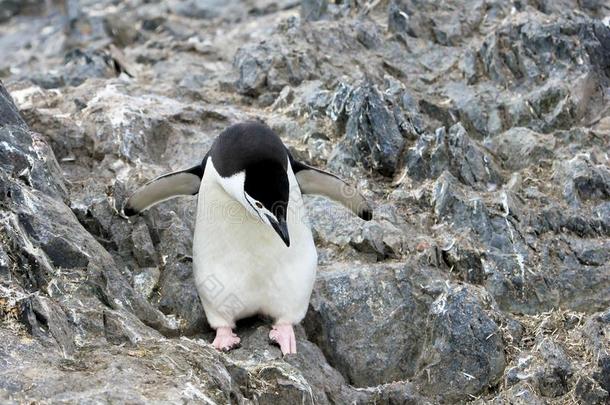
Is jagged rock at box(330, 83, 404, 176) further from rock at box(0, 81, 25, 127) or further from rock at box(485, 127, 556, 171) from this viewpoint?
rock at box(0, 81, 25, 127)

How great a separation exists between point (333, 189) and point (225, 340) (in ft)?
4.59

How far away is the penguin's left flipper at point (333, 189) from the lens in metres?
6.27

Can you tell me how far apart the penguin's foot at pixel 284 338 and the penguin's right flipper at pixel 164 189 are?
119 cm

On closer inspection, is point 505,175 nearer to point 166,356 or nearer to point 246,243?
point 246,243

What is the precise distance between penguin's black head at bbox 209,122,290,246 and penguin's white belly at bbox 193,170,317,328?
0.98 ft

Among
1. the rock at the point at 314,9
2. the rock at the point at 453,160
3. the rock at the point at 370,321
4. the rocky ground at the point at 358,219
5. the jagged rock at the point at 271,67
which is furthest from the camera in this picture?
the rock at the point at 314,9

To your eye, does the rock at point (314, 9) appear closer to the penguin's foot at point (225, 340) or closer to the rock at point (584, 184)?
the rock at point (584, 184)

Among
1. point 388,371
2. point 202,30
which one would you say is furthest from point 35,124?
point 202,30

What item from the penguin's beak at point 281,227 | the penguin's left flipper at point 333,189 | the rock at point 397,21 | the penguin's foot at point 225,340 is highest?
the penguin's beak at point 281,227

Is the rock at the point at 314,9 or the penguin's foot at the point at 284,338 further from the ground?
the penguin's foot at the point at 284,338

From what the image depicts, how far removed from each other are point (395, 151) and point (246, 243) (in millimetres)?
2473

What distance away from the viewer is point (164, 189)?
6191 mm

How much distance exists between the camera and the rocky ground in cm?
493

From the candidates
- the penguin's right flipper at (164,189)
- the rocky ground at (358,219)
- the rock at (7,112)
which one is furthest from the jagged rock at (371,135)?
the rock at (7,112)
